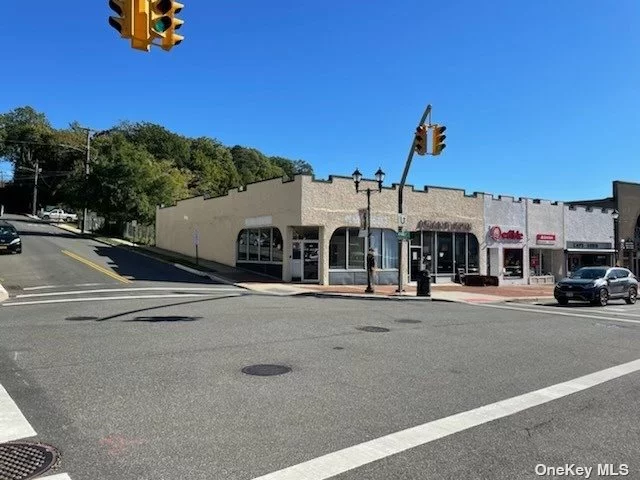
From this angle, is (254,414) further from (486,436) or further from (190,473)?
(486,436)

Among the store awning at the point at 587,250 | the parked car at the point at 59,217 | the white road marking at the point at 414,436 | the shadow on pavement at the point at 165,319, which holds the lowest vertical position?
the white road marking at the point at 414,436

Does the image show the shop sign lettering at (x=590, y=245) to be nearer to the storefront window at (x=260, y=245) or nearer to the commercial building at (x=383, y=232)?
the commercial building at (x=383, y=232)

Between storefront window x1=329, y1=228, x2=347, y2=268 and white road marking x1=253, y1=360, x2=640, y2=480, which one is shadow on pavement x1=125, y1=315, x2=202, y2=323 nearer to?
white road marking x1=253, y1=360, x2=640, y2=480

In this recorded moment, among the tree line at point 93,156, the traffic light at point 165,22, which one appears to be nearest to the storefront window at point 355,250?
the traffic light at point 165,22

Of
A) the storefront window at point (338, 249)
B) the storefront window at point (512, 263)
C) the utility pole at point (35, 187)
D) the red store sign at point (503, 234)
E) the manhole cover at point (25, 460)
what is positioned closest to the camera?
the manhole cover at point (25, 460)

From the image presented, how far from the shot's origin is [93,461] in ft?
14.6

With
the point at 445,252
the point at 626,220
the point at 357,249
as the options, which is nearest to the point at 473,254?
the point at 445,252

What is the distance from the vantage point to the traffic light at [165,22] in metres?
8.02

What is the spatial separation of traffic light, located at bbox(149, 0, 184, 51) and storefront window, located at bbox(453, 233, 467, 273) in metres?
25.8

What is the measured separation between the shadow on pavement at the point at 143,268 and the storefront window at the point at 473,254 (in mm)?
15364

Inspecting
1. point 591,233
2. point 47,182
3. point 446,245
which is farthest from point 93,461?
point 47,182

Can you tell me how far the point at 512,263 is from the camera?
116ft

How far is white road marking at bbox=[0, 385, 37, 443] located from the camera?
5047mm

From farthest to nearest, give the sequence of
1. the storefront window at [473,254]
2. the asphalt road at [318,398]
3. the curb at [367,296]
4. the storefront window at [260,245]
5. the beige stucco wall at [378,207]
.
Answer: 1. the storefront window at [473,254]
2. the storefront window at [260,245]
3. the beige stucco wall at [378,207]
4. the curb at [367,296]
5. the asphalt road at [318,398]
